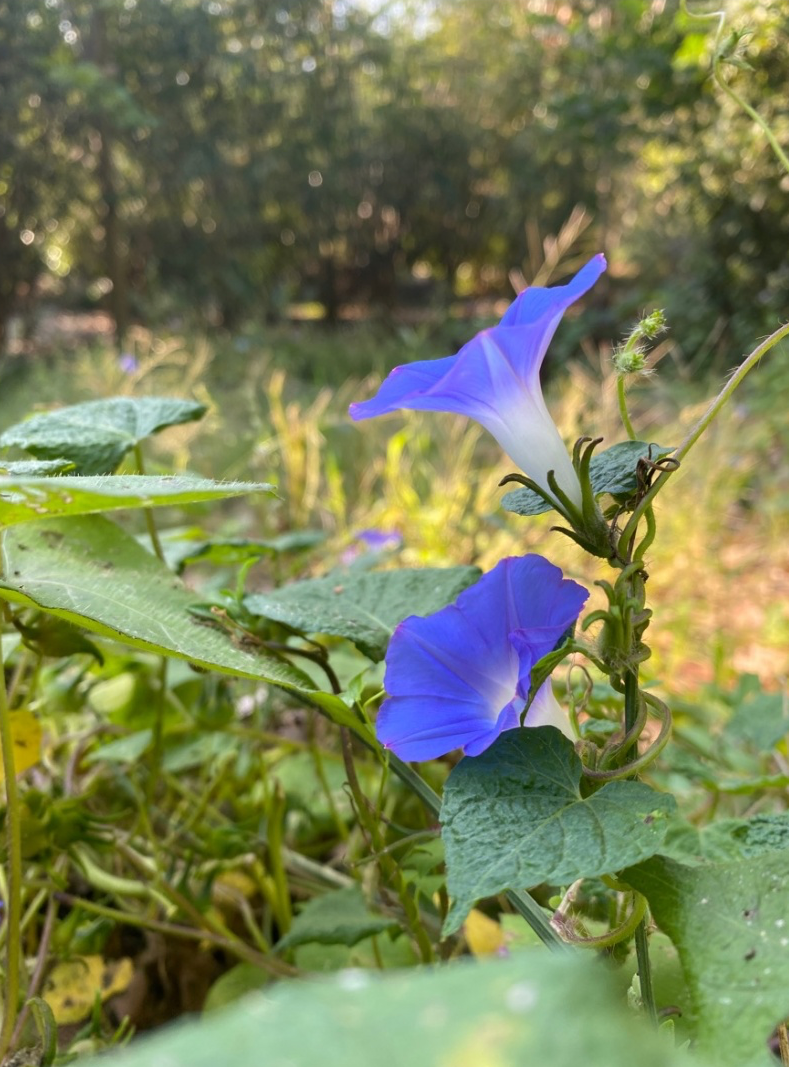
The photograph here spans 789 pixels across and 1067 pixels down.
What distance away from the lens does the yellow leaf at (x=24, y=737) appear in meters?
0.45

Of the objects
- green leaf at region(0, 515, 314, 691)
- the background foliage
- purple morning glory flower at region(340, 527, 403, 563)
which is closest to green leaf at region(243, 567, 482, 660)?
green leaf at region(0, 515, 314, 691)

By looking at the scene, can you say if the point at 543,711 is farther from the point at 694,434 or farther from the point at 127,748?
the point at 127,748

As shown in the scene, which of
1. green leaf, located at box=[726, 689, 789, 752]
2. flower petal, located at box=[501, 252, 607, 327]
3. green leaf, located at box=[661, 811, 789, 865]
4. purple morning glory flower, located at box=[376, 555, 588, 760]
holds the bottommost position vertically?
green leaf, located at box=[726, 689, 789, 752]

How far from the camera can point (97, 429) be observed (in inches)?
19.1

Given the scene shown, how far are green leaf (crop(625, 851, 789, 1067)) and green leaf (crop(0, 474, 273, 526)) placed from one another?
188 millimetres

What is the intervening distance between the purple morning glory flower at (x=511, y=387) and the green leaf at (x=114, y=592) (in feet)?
0.39

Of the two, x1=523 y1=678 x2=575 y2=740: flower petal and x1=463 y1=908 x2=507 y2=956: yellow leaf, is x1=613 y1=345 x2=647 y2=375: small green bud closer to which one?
x1=523 y1=678 x2=575 y2=740: flower petal

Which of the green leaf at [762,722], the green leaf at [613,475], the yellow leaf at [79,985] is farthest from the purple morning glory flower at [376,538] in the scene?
the green leaf at [613,475]

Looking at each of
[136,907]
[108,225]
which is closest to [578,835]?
[136,907]

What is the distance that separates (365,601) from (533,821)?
192 mm

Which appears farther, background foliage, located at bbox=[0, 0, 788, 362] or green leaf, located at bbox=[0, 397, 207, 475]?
background foliage, located at bbox=[0, 0, 788, 362]

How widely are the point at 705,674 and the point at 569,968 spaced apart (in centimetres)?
148

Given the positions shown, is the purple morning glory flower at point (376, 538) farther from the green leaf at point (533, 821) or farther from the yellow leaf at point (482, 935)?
the green leaf at point (533, 821)

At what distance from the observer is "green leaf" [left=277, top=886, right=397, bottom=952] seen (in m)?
0.43
